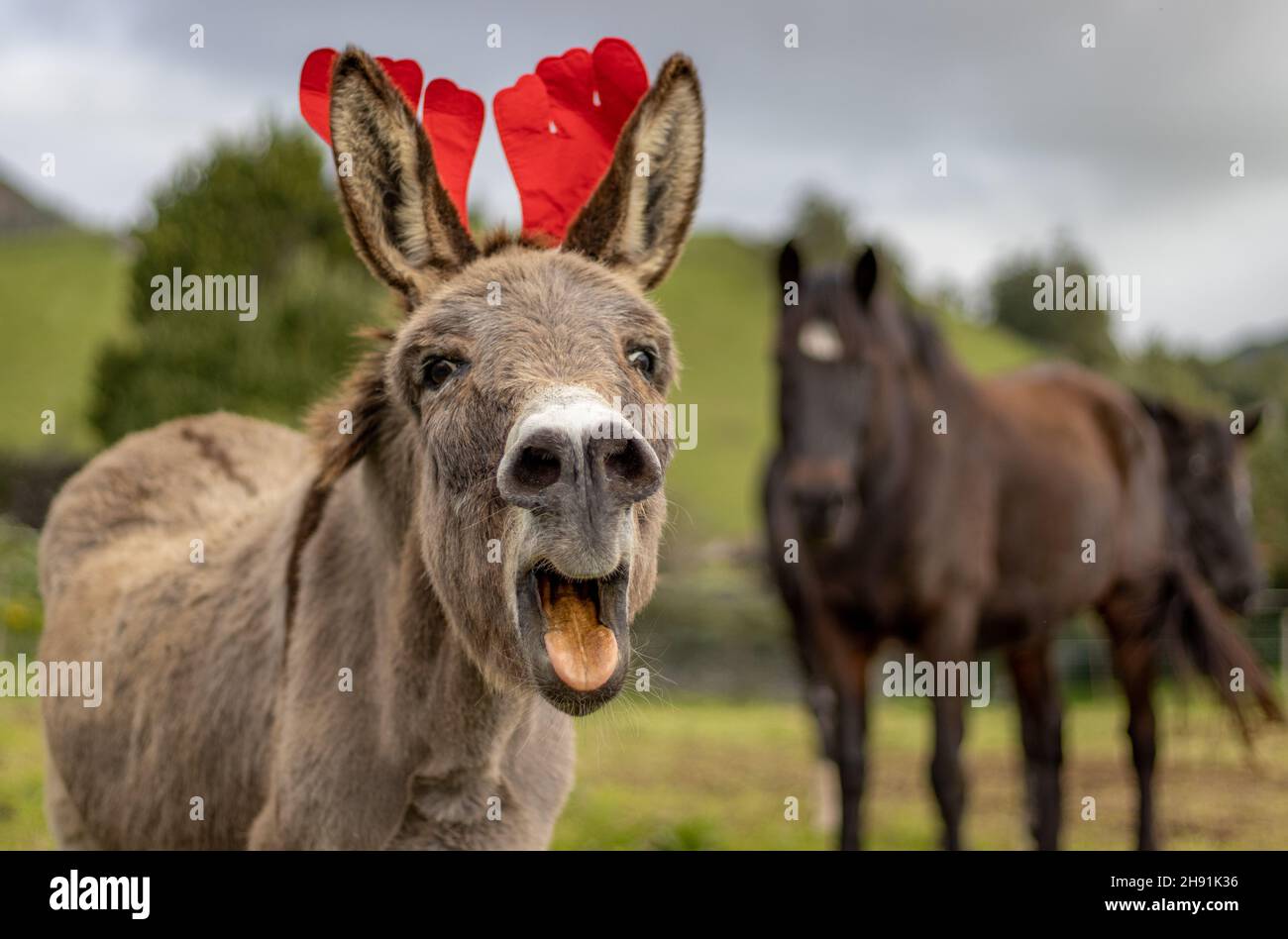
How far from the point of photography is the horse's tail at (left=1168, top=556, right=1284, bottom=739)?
8.15 m

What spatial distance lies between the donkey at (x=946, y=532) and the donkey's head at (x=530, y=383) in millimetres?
3676

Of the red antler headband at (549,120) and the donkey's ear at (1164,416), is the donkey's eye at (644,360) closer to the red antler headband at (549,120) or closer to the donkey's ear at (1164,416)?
the red antler headband at (549,120)

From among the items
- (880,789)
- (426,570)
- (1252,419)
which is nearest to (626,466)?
(426,570)

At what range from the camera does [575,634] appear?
2.34 m

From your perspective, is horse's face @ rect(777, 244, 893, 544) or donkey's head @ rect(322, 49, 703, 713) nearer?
donkey's head @ rect(322, 49, 703, 713)

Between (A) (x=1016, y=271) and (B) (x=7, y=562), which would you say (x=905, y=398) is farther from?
(A) (x=1016, y=271)

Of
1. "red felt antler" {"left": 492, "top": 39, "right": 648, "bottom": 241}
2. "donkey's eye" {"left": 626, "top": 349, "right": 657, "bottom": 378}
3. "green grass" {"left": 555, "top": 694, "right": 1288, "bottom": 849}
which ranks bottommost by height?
"green grass" {"left": 555, "top": 694, "right": 1288, "bottom": 849}

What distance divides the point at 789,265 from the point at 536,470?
5077 millimetres

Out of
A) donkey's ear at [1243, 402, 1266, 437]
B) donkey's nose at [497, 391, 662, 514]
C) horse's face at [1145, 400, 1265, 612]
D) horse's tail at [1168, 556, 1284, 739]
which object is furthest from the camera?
donkey's ear at [1243, 402, 1266, 437]

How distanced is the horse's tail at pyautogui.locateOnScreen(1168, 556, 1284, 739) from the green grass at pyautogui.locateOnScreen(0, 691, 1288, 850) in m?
0.24

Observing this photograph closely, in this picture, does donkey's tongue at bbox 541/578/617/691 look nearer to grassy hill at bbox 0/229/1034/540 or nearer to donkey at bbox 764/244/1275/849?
donkey at bbox 764/244/1275/849

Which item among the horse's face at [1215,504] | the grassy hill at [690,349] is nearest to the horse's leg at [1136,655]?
the horse's face at [1215,504]

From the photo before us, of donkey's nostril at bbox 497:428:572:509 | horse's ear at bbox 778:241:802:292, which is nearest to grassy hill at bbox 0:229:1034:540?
horse's ear at bbox 778:241:802:292
